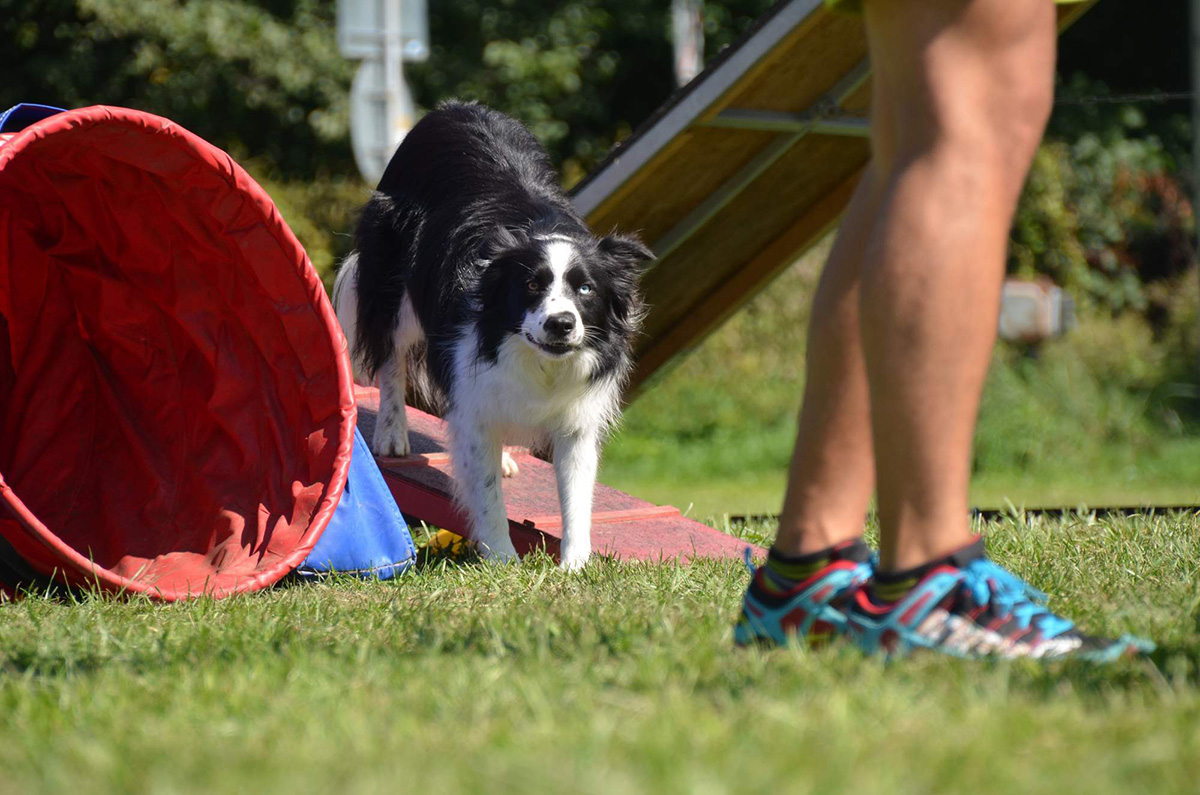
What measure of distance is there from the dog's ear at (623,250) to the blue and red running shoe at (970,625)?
2.53 m

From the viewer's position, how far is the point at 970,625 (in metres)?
2.04

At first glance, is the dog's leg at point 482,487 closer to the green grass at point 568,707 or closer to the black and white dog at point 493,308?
the black and white dog at point 493,308

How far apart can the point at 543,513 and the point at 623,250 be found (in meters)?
0.98

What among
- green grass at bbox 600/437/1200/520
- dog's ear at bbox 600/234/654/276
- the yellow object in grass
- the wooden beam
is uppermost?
dog's ear at bbox 600/234/654/276

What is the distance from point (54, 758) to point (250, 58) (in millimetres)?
14478

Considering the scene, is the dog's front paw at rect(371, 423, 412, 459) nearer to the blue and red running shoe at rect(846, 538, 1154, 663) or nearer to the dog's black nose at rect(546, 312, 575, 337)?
the dog's black nose at rect(546, 312, 575, 337)

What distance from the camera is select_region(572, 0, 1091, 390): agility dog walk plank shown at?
4.78 m

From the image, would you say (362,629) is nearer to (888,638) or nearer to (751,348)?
(888,638)

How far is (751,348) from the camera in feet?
41.4

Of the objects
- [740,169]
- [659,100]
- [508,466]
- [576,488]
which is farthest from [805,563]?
[659,100]

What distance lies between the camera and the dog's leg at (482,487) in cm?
430

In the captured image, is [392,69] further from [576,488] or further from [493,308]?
[576,488]

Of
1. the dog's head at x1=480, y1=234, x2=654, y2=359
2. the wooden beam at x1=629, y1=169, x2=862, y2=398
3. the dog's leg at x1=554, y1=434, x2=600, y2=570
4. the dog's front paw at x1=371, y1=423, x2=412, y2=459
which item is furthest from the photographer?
the wooden beam at x1=629, y1=169, x2=862, y2=398

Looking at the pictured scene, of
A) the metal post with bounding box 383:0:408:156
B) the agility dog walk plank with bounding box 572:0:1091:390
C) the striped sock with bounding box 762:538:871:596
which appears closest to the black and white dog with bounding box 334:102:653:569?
the agility dog walk plank with bounding box 572:0:1091:390
